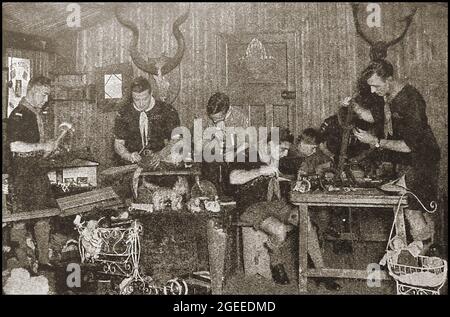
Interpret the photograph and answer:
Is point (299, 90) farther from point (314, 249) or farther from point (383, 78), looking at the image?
point (314, 249)

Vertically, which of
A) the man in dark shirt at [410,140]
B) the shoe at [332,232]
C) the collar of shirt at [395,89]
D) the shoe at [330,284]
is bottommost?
the shoe at [330,284]

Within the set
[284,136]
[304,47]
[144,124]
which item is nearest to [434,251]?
[284,136]

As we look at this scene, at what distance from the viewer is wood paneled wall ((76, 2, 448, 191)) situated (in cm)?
470

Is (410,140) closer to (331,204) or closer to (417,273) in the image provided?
(331,204)

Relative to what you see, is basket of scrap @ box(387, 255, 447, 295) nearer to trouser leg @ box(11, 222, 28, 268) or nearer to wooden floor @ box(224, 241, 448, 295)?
wooden floor @ box(224, 241, 448, 295)

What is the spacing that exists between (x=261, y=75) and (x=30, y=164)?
8.39 ft

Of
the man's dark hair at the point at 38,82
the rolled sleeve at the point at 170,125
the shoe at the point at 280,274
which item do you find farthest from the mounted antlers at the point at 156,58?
the shoe at the point at 280,274

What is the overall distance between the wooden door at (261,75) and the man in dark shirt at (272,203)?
0.22 m

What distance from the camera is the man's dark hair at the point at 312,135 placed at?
15.7ft

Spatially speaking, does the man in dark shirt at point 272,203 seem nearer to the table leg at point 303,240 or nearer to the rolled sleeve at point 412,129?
the table leg at point 303,240

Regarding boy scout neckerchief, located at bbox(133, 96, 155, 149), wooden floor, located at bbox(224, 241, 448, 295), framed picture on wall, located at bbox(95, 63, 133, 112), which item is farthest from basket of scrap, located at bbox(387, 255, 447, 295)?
framed picture on wall, located at bbox(95, 63, 133, 112)

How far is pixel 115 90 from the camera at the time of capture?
4.93 meters

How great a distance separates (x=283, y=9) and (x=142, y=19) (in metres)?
1.47
